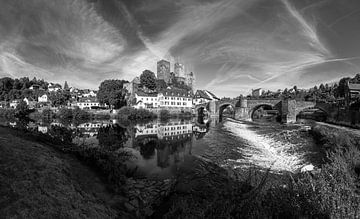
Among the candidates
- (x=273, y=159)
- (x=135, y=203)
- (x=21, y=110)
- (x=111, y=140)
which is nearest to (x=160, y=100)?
(x=21, y=110)

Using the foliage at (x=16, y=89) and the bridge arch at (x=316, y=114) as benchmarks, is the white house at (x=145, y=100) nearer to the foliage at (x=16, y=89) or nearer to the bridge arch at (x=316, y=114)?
the bridge arch at (x=316, y=114)

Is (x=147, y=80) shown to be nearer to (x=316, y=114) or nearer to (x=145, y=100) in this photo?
(x=145, y=100)

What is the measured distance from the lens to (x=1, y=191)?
313 cm

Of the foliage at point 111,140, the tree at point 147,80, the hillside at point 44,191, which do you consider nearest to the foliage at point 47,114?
the tree at point 147,80

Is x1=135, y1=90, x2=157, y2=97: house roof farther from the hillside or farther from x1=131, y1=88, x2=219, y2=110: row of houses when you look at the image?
the hillside

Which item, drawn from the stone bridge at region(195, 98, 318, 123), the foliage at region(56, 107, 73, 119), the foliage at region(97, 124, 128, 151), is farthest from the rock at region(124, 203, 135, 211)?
the foliage at region(56, 107, 73, 119)

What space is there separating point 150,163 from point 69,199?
8.39 m

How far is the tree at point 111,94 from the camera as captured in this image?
59.8m

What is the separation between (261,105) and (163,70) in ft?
193

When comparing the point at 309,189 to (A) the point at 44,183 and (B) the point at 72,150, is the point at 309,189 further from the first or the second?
(B) the point at 72,150

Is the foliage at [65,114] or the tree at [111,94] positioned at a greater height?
the tree at [111,94]

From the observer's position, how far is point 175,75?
112 m

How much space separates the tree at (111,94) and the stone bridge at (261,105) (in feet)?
93.9

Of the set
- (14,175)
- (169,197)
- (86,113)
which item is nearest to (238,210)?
(169,197)
